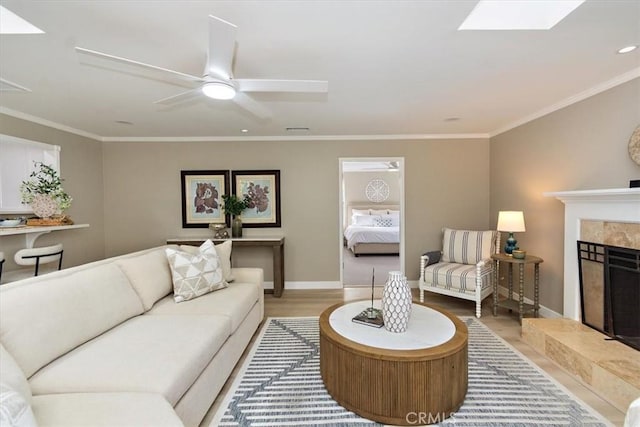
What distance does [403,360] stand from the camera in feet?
5.40

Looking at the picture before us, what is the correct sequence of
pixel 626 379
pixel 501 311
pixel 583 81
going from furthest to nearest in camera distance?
pixel 501 311 < pixel 583 81 < pixel 626 379

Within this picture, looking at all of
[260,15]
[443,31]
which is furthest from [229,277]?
[443,31]


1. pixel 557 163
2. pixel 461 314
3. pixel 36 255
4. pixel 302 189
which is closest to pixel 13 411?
pixel 36 255

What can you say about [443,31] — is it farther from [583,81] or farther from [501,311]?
[501,311]

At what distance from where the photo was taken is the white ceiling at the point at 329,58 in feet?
5.10

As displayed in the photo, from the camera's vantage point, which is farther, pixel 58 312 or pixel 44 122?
pixel 44 122

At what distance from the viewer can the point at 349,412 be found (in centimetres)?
182

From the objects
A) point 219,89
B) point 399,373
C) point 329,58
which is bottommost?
point 399,373

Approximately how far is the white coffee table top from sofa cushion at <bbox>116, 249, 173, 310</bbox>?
4.85 feet

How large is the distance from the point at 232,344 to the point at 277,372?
1.38 ft

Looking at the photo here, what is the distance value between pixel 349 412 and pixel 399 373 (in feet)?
1.52

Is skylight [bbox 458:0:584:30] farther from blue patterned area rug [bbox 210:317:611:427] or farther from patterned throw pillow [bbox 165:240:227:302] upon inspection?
patterned throw pillow [bbox 165:240:227:302]

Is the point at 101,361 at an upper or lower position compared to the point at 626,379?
upper

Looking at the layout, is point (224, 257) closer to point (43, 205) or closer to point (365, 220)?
point (43, 205)
